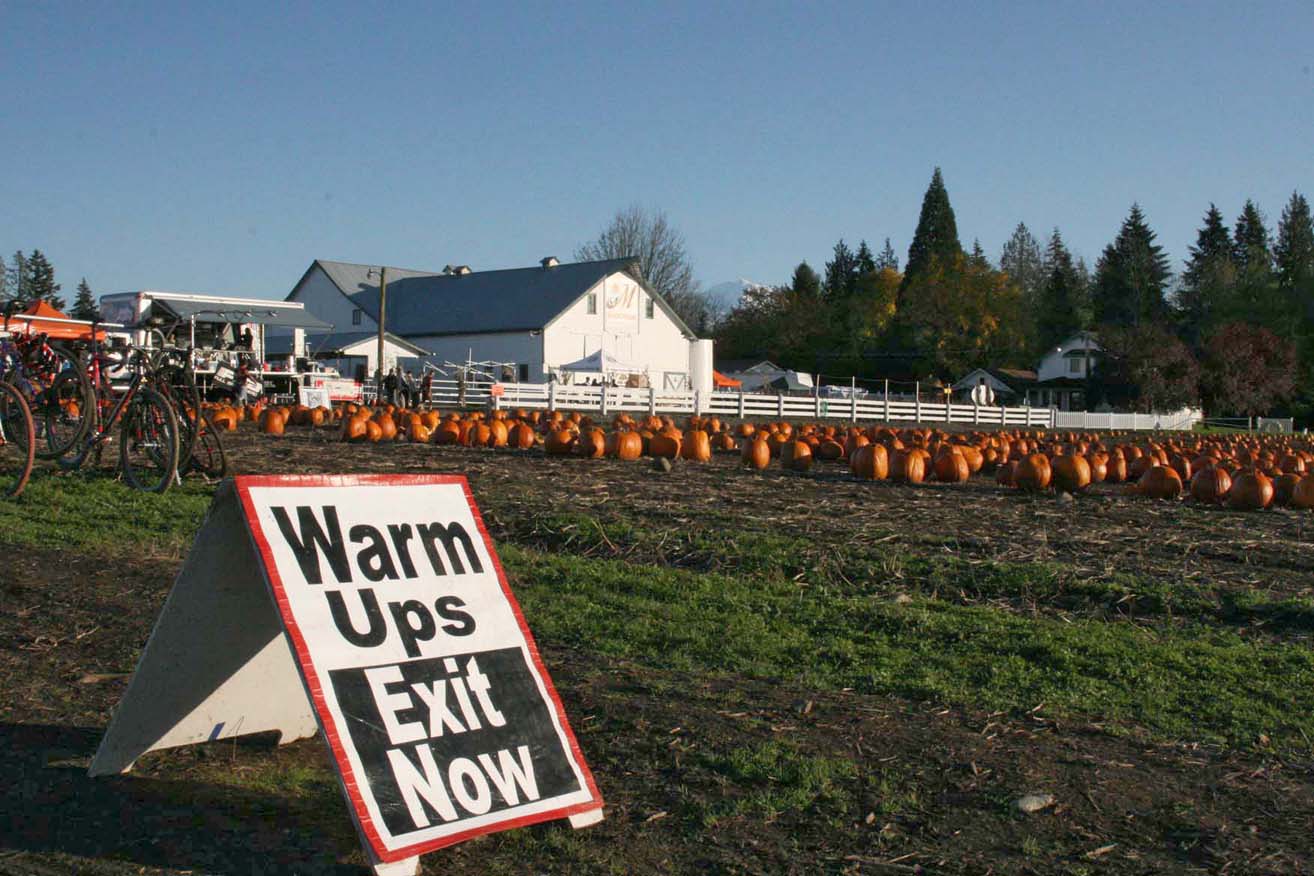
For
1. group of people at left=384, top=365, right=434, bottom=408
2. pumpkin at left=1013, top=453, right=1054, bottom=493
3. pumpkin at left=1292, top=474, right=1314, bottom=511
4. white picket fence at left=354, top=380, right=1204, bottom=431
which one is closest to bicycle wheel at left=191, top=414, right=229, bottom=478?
pumpkin at left=1013, top=453, right=1054, bottom=493

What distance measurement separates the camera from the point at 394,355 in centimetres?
5391

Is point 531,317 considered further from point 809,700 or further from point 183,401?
point 809,700

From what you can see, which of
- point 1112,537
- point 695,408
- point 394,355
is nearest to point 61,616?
point 1112,537

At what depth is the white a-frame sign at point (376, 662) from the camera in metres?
3.51

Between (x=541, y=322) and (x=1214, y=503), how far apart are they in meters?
46.5

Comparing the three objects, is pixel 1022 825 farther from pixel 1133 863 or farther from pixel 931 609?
pixel 931 609

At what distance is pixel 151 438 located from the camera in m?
10.1

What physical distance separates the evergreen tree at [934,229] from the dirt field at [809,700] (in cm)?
9276

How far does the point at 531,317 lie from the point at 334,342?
9.18 metres

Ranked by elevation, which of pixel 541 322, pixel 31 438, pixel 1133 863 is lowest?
pixel 1133 863

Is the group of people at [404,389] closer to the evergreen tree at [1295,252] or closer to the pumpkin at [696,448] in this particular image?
the pumpkin at [696,448]

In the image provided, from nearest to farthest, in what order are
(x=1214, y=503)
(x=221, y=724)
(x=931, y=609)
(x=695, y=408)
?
1. (x=221, y=724)
2. (x=931, y=609)
3. (x=1214, y=503)
4. (x=695, y=408)

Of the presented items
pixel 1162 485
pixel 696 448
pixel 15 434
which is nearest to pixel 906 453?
pixel 1162 485

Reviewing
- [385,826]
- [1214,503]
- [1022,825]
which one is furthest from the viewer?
[1214,503]
